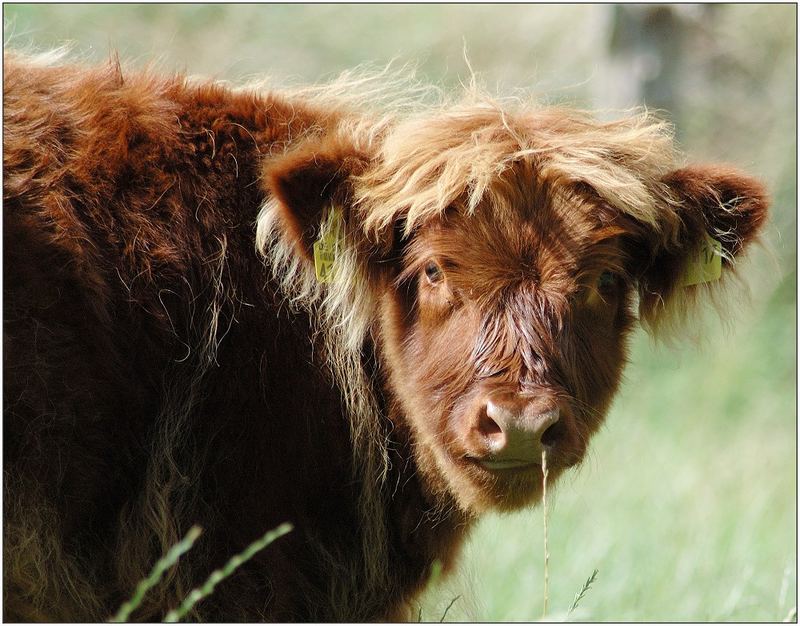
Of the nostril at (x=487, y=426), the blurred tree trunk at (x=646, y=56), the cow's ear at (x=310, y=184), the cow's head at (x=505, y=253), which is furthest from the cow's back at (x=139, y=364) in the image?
the blurred tree trunk at (x=646, y=56)

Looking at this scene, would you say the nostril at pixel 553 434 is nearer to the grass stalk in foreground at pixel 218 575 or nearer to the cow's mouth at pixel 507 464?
the cow's mouth at pixel 507 464

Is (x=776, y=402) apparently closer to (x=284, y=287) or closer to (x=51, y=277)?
(x=284, y=287)

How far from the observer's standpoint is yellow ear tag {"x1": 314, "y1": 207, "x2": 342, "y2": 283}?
3.85 metres

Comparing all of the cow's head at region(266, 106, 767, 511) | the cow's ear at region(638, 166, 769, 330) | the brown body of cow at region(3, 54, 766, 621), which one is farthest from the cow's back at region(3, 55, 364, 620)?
the cow's ear at region(638, 166, 769, 330)

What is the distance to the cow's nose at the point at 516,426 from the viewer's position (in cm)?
333

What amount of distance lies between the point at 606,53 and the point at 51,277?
8.28 metres

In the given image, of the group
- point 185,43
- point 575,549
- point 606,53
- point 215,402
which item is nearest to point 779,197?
point 606,53

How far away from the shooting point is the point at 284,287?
3.86 metres

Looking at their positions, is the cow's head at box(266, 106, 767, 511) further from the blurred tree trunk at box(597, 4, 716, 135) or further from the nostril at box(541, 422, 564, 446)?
the blurred tree trunk at box(597, 4, 716, 135)

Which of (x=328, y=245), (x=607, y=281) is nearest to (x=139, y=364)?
(x=328, y=245)

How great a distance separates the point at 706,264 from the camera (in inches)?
162

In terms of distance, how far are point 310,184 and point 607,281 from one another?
1.19 m

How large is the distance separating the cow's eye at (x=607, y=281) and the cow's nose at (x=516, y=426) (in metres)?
0.69

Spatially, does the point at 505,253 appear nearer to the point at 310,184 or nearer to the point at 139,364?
the point at 310,184
